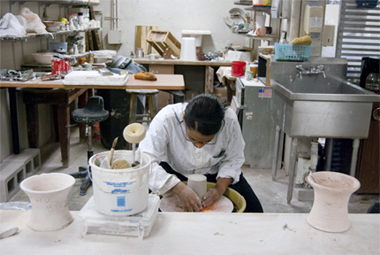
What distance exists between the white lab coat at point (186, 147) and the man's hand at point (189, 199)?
0.23 metres

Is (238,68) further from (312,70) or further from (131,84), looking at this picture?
(131,84)

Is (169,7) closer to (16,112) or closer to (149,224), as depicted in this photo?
(16,112)

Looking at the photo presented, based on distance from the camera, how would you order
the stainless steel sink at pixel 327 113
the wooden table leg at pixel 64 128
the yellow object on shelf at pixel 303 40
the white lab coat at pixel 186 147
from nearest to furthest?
the white lab coat at pixel 186 147
the stainless steel sink at pixel 327 113
the yellow object on shelf at pixel 303 40
the wooden table leg at pixel 64 128

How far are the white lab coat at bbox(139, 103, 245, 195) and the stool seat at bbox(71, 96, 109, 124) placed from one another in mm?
1581

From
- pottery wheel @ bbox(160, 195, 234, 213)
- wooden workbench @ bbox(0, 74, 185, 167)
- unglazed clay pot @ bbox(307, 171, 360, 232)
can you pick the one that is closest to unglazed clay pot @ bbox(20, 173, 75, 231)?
pottery wheel @ bbox(160, 195, 234, 213)

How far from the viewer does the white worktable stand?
45.9 inches

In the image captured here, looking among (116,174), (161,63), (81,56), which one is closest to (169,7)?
(161,63)

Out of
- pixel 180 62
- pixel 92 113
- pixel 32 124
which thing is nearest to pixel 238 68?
pixel 180 62

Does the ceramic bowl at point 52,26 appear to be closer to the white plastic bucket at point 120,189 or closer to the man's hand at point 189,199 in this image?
the man's hand at point 189,199

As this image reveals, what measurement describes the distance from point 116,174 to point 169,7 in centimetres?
636

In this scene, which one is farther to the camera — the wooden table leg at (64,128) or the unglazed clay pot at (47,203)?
the wooden table leg at (64,128)

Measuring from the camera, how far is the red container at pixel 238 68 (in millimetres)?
4668

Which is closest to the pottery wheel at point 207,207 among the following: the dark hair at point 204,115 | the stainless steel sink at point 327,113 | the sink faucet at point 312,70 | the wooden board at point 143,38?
the dark hair at point 204,115

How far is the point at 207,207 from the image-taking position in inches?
73.0
